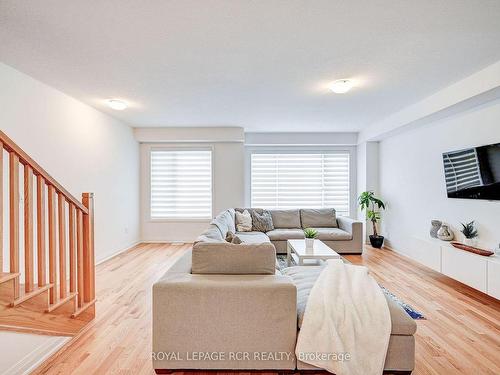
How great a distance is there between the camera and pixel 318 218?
18.5 feet

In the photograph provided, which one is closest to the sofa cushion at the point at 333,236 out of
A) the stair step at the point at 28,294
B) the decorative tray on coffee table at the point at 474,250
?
the decorative tray on coffee table at the point at 474,250

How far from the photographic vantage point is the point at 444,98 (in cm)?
354

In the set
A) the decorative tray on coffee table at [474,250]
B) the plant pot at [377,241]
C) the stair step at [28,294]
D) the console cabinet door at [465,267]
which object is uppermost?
the stair step at [28,294]

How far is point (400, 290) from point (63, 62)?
456 cm

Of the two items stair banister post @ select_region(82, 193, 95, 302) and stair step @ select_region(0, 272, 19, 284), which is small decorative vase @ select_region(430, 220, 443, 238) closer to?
stair banister post @ select_region(82, 193, 95, 302)

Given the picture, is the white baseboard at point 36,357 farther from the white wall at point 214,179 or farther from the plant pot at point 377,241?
the plant pot at point 377,241

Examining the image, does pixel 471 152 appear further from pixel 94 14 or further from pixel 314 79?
pixel 94 14

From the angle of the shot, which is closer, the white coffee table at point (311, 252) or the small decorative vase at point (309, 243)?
the white coffee table at point (311, 252)

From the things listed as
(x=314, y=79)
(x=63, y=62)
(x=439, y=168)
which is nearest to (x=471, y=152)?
(x=439, y=168)

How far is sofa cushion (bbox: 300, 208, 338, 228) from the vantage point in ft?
18.4

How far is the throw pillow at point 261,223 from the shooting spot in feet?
17.3

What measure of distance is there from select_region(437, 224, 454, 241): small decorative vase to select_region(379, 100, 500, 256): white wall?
122mm

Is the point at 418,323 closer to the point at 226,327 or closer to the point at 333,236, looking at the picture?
the point at 226,327

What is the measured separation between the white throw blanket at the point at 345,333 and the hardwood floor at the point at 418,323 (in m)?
0.49
